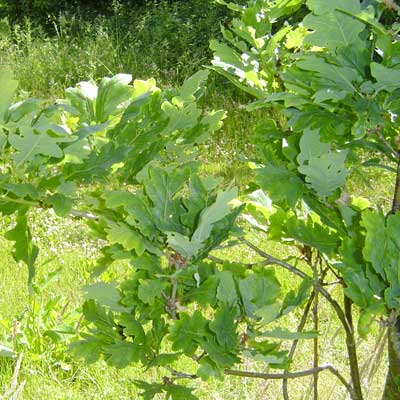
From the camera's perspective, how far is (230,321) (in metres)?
0.94

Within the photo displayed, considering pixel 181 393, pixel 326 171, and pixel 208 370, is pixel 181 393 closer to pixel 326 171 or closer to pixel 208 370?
pixel 208 370

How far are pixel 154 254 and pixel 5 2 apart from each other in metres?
10.7

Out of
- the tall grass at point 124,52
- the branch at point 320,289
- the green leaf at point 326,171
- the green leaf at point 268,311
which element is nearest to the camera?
the green leaf at point 268,311

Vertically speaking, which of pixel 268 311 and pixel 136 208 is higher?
pixel 136 208

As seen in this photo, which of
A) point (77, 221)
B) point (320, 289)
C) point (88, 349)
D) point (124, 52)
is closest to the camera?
point (88, 349)

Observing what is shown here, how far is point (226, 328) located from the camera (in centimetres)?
94

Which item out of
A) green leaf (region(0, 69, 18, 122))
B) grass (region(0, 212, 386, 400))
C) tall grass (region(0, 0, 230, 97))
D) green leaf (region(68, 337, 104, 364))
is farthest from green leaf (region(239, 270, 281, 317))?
tall grass (region(0, 0, 230, 97))

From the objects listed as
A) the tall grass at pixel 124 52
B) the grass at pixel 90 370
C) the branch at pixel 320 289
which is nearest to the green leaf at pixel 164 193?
the branch at pixel 320 289

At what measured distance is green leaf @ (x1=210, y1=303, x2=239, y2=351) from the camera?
3.06 ft

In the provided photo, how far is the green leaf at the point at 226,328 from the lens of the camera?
0.93 meters

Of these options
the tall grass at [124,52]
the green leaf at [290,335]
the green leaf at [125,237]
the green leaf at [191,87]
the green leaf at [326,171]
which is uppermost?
the green leaf at [191,87]

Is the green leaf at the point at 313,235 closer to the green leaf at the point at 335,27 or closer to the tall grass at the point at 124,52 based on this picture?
the green leaf at the point at 335,27

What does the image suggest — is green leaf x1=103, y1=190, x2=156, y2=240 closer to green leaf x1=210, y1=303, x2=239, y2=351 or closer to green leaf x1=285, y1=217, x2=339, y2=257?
green leaf x1=210, y1=303, x2=239, y2=351

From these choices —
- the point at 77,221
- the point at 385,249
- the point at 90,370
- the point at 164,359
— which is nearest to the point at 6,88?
the point at 164,359
